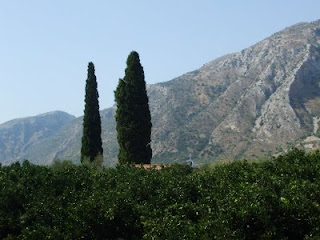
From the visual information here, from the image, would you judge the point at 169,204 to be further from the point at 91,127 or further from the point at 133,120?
the point at 91,127

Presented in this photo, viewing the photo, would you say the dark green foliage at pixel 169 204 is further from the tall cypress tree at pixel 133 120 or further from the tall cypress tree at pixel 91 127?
the tall cypress tree at pixel 91 127

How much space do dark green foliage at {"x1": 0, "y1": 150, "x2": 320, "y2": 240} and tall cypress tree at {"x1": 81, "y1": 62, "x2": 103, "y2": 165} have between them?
24012mm

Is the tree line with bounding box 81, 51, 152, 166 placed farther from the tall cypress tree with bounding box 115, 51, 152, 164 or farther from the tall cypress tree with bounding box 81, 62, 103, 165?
the tall cypress tree with bounding box 81, 62, 103, 165

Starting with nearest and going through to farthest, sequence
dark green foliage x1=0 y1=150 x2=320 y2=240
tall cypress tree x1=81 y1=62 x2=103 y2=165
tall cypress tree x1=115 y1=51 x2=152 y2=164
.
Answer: dark green foliage x1=0 y1=150 x2=320 y2=240
tall cypress tree x1=115 y1=51 x2=152 y2=164
tall cypress tree x1=81 y1=62 x2=103 y2=165

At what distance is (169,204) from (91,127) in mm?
31699

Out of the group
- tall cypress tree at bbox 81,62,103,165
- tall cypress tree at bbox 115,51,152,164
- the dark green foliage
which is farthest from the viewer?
tall cypress tree at bbox 81,62,103,165

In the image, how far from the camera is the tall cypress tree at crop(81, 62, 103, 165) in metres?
48.0

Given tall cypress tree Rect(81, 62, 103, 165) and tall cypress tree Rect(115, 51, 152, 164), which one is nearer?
tall cypress tree Rect(115, 51, 152, 164)

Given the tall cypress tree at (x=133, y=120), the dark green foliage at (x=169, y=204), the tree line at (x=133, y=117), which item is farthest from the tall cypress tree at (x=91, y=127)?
the dark green foliage at (x=169, y=204)

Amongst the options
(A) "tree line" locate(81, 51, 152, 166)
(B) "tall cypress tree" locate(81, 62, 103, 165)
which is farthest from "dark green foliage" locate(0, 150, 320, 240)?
(B) "tall cypress tree" locate(81, 62, 103, 165)

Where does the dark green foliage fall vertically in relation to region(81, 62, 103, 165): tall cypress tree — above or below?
below

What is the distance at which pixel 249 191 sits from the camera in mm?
16219

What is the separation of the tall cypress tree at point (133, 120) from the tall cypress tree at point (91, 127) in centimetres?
598

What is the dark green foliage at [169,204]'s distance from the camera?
1434 cm
